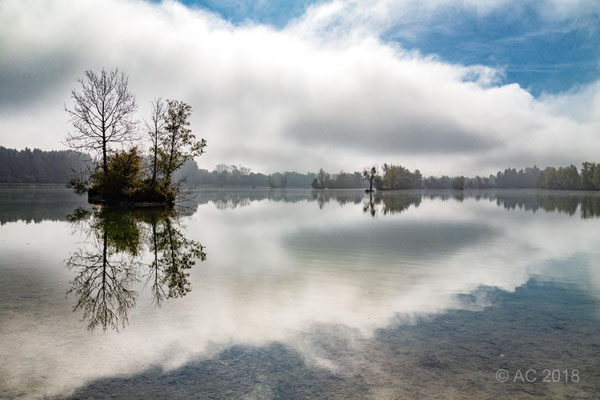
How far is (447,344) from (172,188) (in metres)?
42.3

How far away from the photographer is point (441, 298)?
8672 millimetres

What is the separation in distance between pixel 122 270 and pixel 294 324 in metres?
6.31

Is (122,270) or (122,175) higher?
(122,175)

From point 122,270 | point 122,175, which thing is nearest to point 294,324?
point 122,270

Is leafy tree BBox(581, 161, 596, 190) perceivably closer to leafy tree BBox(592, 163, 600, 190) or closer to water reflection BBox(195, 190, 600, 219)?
leafy tree BBox(592, 163, 600, 190)

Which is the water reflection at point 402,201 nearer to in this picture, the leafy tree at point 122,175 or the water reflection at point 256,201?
the water reflection at point 256,201

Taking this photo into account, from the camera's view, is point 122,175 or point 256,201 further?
point 256,201

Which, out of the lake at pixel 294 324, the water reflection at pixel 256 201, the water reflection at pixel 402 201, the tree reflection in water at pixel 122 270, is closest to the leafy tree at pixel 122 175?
the water reflection at pixel 256 201

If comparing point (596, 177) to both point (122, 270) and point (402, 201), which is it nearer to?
point (402, 201)

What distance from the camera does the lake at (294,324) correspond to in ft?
15.5

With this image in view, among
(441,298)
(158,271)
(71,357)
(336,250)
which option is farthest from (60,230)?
(441,298)

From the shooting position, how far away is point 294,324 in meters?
6.82

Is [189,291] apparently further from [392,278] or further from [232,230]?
[232,230]

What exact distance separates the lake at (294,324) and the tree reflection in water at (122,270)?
6 cm
